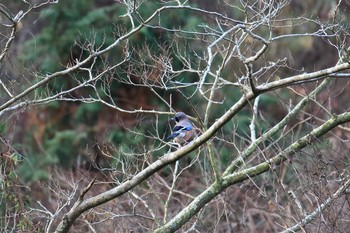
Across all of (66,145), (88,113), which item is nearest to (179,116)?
(66,145)

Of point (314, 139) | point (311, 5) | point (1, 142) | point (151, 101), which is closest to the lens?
point (314, 139)

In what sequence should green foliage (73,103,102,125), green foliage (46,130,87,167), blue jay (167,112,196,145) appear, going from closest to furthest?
blue jay (167,112,196,145)
green foliage (46,130,87,167)
green foliage (73,103,102,125)

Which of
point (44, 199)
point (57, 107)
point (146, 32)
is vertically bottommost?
point (44, 199)

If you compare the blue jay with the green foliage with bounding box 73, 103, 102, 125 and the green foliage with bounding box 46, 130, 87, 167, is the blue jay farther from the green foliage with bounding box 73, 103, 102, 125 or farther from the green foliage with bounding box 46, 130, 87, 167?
the green foliage with bounding box 73, 103, 102, 125

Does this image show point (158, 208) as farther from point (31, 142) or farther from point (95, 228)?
point (31, 142)

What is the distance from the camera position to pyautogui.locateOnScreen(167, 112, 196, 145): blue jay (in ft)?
31.3

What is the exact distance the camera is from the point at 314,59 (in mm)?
24203

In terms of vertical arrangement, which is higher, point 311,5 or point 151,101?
point 311,5

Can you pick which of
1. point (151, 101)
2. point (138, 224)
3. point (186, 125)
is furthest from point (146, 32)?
point (186, 125)

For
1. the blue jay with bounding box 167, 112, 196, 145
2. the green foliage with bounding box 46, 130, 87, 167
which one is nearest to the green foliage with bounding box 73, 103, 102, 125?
the green foliage with bounding box 46, 130, 87, 167

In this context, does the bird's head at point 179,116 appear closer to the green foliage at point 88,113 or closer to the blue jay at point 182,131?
the blue jay at point 182,131

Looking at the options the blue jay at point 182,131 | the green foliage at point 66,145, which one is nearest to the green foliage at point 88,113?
the green foliage at point 66,145

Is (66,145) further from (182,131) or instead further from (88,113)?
(182,131)

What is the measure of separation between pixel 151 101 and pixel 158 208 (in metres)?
5.61
